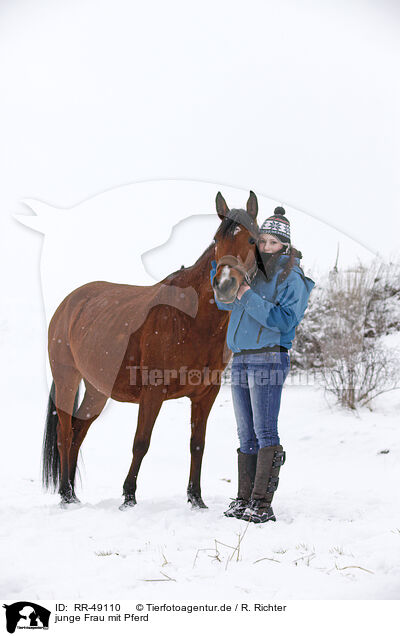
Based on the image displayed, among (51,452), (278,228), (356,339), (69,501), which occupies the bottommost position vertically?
(69,501)

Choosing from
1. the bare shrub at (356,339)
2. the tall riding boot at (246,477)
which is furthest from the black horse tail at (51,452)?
the bare shrub at (356,339)

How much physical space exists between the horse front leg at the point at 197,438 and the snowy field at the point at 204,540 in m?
0.13

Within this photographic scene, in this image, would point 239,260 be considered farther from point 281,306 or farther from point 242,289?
point 281,306

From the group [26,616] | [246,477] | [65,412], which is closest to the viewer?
[26,616]

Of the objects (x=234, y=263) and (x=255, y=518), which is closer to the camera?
(x=234, y=263)

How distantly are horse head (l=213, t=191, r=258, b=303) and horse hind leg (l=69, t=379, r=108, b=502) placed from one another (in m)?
1.95

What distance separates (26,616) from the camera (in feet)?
6.48

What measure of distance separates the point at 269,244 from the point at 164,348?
3.28ft

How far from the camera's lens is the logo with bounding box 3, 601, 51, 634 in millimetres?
1953

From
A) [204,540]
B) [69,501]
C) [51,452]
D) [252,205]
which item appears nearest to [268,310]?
[252,205]

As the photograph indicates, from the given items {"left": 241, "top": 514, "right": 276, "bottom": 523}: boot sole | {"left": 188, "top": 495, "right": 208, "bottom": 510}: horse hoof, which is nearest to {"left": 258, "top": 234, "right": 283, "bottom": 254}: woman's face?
{"left": 241, "top": 514, "right": 276, "bottom": 523}: boot sole

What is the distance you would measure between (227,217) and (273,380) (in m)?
1.03

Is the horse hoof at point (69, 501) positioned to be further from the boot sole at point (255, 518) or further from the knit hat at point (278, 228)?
the knit hat at point (278, 228)

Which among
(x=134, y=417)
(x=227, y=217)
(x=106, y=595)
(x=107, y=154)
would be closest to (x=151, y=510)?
(x=106, y=595)
